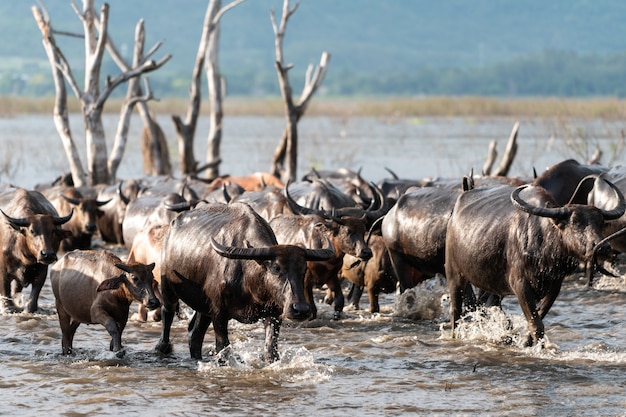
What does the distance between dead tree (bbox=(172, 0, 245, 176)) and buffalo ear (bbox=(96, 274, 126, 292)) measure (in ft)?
46.5

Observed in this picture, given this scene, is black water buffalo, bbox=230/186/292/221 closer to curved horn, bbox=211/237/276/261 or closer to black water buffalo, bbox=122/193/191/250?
black water buffalo, bbox=122/193/191/250

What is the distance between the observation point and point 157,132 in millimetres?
25391

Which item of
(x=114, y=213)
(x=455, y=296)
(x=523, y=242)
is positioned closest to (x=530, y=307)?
(x=523, y=242)

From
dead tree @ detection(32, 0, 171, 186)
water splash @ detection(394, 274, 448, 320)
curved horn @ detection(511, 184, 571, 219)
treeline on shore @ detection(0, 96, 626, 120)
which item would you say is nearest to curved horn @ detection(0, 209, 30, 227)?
water splash @ detection(394, 274, 448, 320)

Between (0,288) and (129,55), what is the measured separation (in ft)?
579

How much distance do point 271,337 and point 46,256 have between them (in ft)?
10.2

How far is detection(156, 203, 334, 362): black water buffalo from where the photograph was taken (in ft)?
27.2

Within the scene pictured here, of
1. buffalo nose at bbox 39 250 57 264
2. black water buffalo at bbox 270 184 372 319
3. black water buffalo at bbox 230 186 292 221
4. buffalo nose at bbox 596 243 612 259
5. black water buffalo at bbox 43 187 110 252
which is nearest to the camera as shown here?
buffalo nose at bbox 596 243 612 259

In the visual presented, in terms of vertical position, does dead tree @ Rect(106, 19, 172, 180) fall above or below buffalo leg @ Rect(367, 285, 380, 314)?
above

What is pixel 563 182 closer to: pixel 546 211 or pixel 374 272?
pixel 374 272

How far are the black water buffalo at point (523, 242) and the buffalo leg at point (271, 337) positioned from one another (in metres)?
1.99

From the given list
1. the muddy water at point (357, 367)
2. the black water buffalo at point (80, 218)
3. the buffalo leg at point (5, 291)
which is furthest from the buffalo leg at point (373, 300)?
the black water buffalo at point (80, 218)

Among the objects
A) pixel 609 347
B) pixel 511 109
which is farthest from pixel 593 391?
pixel 511 109

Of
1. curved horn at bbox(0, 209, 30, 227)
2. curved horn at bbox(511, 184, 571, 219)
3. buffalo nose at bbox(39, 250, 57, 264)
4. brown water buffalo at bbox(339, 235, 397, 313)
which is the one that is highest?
curved horn at bbox(511, 184, 571, 219)
